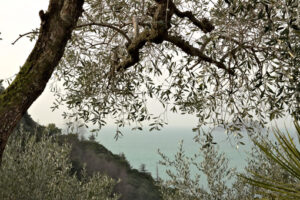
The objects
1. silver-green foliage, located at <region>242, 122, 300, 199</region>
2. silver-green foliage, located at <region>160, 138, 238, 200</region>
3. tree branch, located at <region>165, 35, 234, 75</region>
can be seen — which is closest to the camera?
silver-green foliage, located at <region>242, 122, 300, 199</region>

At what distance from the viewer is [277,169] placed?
874 cm

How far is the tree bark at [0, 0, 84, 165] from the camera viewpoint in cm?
450

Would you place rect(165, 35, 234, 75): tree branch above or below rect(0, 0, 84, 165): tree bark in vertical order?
above

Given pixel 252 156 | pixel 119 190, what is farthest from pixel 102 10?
pixel 119 190

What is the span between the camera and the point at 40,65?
15.4 feet

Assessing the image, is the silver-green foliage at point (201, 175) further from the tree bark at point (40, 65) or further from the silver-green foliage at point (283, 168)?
the tree bark at point (40, 65)

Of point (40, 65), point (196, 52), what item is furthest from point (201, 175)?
point (40, 65)

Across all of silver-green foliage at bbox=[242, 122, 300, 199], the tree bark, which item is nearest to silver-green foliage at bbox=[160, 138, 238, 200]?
silver-green foliage at bbox=[242, 122, 300, 199]

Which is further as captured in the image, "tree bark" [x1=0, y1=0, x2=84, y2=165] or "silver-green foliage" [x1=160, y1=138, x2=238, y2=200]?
"silver-green foliage" [x1=160, y1=138, x2=238, y2=200]

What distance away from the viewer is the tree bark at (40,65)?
4496mm

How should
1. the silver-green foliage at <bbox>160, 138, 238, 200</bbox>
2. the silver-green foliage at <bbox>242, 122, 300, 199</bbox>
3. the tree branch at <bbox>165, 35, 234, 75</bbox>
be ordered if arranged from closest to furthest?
1. the silver-green foliage at <bbox>242, 122, 300, 199</bbox>
2. the tree branch at <bbox>165, 35, 234, 75</bbox>
3. the silver-green foliage at <bbox>160, 138, 238, 200</bbox>

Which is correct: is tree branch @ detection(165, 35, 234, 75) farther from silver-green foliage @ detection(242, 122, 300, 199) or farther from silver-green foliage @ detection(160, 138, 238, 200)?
silver-green foliage @ detection(160, 138, 238, 200)

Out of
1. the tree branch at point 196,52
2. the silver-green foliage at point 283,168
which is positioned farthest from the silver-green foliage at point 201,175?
the tree branch at point 196,52

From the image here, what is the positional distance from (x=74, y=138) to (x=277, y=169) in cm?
2042
